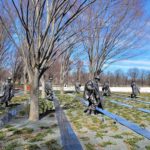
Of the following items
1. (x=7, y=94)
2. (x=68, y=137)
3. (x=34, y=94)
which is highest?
(x=34, y=94)

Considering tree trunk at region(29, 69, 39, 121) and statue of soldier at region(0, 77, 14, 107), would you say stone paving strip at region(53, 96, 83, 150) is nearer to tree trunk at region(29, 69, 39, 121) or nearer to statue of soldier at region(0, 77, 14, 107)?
tree trunk at region(29, 69, 39, 121)

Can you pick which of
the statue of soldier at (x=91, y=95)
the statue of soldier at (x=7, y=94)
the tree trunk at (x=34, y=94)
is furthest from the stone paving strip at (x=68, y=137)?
the statue of soldier at (x=7, y=94)

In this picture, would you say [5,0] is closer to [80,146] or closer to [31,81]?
[31,81]

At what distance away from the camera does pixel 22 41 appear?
40.8ft

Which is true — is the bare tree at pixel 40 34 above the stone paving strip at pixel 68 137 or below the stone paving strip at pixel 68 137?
above

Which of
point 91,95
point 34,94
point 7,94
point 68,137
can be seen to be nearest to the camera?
point 68,137

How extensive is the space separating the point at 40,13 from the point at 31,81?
97.1 inches

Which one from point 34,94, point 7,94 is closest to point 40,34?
point 34,94

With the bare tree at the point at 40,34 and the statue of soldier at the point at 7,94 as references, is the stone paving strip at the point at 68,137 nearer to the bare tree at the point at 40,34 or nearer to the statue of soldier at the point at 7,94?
the bare tree at the point at 40,34

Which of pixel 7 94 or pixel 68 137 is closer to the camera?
pixel 68 137

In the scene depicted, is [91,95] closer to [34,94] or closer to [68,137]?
[34,94]

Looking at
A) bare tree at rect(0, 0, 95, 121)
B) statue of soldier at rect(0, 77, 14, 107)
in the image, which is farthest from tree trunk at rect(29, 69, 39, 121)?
statue of soldier at rect(0, 77, 14, 107)

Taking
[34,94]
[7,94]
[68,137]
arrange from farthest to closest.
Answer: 1. [7,94]
2. [34,94]
3. [68,137]

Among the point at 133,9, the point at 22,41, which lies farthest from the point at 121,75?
the point at 22,41
